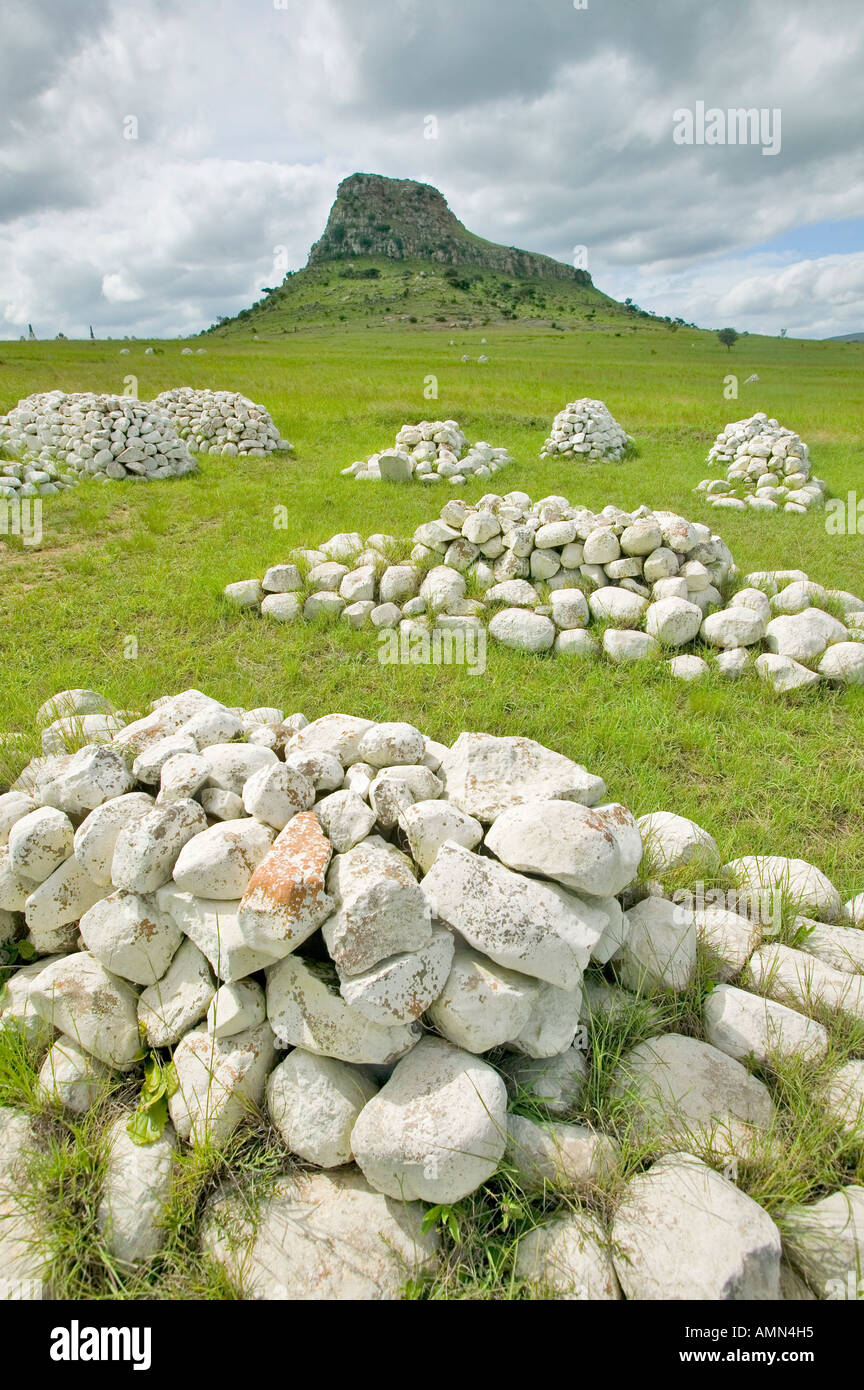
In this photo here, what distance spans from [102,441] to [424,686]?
10735 millimetres

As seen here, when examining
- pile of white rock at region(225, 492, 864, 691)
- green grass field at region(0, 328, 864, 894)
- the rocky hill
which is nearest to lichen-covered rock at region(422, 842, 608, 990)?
green grass field at region(0, 328, 864, 894)

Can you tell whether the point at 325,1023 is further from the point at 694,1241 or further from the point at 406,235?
the point at 406,235

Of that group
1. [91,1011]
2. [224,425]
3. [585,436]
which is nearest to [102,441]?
[224,425]

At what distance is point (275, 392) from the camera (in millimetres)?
21828

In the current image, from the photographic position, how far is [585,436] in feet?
52.4

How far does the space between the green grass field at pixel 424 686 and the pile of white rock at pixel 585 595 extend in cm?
30

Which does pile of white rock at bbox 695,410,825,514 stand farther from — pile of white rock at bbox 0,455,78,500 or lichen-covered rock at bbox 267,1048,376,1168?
lichen-covered rock at bbox 267,1048,376,1168

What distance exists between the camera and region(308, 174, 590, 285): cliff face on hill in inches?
4857

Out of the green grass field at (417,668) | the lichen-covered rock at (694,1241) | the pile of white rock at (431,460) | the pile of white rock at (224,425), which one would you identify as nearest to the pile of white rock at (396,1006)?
the lichen-covered rock at (694,1241)

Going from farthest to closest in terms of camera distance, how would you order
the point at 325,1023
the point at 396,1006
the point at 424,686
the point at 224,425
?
1. the point at 224,425
2. the point at 424,686
3. the point at 325,1023
4. the point at 396,1006

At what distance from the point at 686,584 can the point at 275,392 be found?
18.9m

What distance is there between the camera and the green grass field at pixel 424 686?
2.30m
